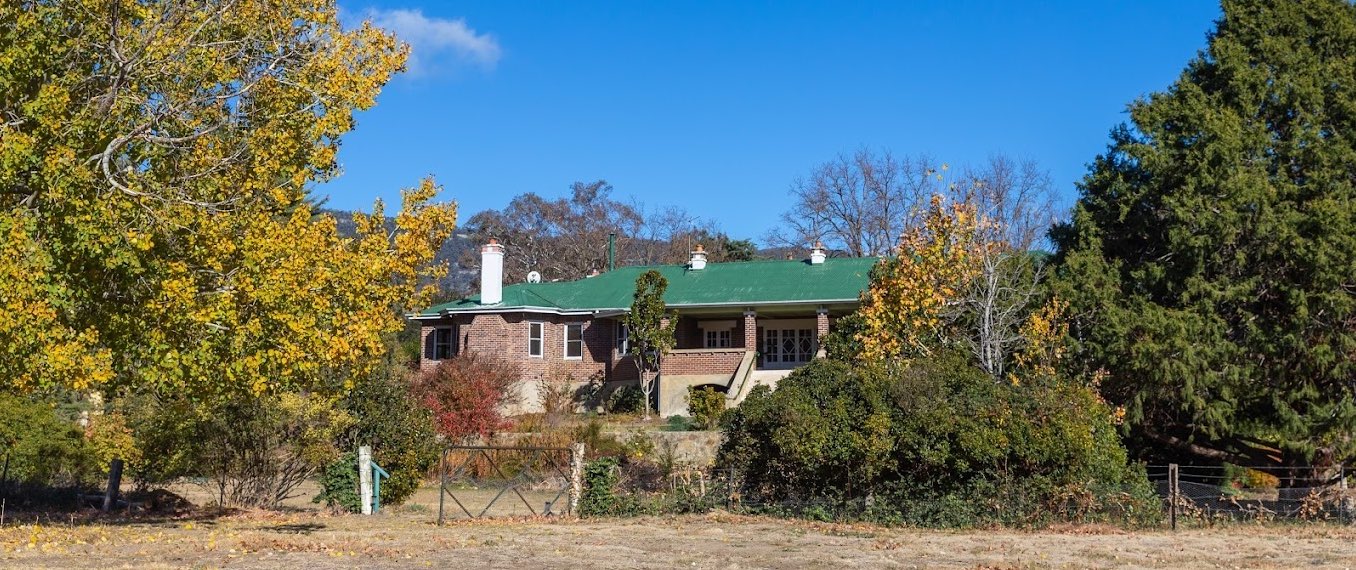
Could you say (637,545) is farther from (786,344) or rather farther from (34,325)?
(786,344)

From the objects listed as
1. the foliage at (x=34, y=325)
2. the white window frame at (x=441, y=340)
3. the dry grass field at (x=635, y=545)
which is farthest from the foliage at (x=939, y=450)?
the white window frame at (x=441, y=340)

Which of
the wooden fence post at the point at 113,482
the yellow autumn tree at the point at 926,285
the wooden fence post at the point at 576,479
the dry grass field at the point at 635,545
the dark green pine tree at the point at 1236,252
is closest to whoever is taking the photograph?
the dry grass field at the point at 635,545

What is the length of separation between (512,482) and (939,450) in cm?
921

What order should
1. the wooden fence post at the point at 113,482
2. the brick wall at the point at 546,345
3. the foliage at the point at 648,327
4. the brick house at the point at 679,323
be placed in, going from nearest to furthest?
the wooden fence post at the point at 113,482
the foliage at the point at 648,327
the brick house at the point at 679,323
the brick wall at the point at 546,345

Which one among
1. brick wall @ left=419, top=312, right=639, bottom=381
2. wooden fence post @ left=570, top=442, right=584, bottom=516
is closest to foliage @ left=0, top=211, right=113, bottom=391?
wooden fence post @ left=570, top=442, right=584, bottom=516

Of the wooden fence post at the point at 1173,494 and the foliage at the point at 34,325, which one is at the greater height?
the foliage at the point at 34,325

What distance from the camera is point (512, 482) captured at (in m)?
24.2

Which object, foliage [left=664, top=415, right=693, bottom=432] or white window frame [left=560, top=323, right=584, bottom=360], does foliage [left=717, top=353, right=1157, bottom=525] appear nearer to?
foliage [left=664, top=415, right=693, bottom=432]

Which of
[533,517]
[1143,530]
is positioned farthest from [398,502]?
[1143,530]

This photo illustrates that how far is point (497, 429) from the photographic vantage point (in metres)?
31.7

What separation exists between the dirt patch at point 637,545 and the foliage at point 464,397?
11.9 m

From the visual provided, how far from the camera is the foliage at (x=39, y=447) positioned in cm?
2308

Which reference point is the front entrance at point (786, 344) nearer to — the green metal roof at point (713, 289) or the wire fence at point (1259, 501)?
the green metal roof at point (713, 289)

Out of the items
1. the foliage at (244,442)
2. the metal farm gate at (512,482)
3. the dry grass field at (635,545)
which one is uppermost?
the foliage at (244,442)
